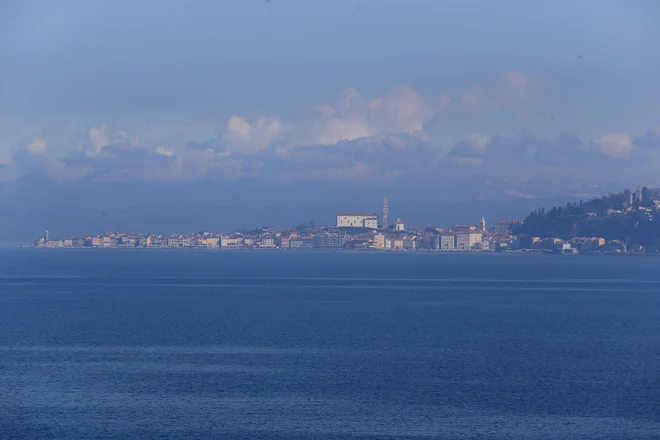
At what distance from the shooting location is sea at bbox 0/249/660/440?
29.7 m

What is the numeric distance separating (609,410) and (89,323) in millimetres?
36854

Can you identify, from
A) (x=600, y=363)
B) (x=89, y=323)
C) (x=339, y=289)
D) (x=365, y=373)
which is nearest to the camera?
(x=365, y=373)

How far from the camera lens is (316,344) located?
47.4 meters

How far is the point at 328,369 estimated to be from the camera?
129ft

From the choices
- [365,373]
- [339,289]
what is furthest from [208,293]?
[365,373]

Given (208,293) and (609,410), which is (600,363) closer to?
(609,410)

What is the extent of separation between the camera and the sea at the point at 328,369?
29656 millimetres

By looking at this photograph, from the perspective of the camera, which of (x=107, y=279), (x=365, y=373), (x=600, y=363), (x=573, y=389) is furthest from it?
(x=107, y=279)

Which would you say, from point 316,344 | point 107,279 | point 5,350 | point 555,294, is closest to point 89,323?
Answer: point 5,350

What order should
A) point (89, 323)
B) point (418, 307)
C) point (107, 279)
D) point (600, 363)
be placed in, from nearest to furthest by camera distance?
point (600, 363)
point (89, 323)
point (418, 307)
point (107, 279)

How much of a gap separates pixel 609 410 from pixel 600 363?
10248 mm

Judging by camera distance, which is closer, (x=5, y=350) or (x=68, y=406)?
(x=68, y=406)

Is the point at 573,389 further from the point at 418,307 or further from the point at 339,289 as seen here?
the point at 339,289

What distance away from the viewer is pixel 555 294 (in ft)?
281
